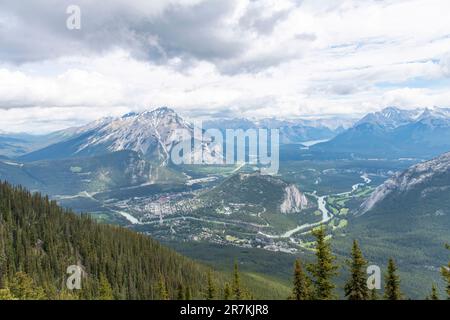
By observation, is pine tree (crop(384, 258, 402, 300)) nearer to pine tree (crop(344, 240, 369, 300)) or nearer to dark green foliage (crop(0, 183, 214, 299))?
pine tree (crop(344, 240, 369, 300))

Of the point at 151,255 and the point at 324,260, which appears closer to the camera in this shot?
the point at 324,260

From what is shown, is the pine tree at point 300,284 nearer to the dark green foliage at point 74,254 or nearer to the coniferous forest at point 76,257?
the coniferous forest at point 76,257

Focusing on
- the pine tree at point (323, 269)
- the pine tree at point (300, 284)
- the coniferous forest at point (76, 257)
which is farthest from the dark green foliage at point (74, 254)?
the pine tree at point (323, 269)
